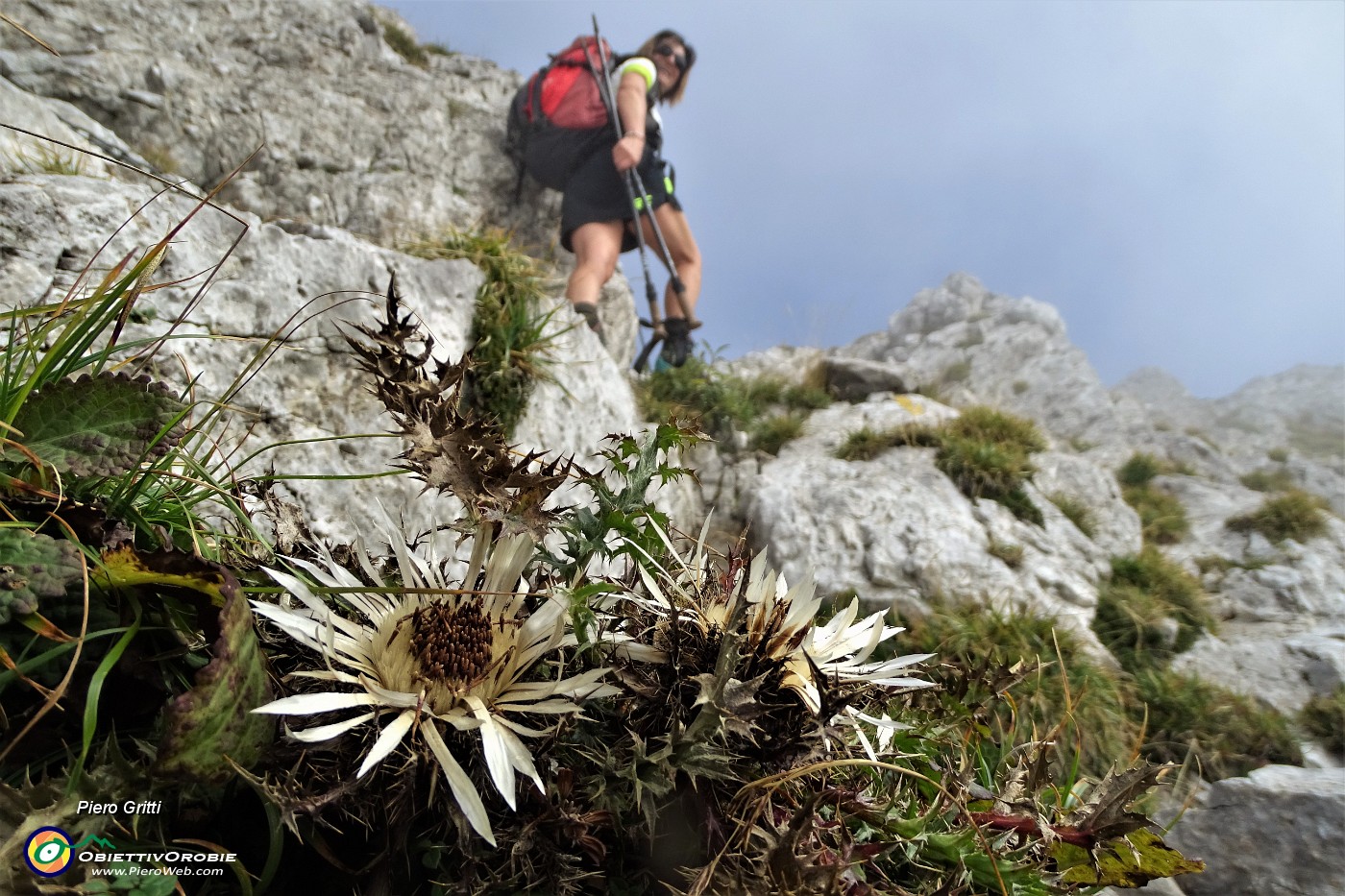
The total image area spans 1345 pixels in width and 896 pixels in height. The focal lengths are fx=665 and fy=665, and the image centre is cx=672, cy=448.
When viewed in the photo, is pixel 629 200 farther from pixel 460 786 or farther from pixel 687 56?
pixel 460 786

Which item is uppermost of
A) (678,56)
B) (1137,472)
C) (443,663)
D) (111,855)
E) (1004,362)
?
(1004,362)

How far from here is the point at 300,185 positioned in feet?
22.2

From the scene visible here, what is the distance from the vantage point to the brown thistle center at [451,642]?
0.74 m

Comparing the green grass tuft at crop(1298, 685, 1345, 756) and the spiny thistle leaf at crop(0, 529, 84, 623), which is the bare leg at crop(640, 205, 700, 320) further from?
the spiny thistle leaf at crop(0, 529, 84, 623)

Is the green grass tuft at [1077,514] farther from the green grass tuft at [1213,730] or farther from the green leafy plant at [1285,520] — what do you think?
the green leafy plant at [1285,520]

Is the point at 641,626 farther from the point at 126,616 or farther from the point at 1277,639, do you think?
the point at 1277,639

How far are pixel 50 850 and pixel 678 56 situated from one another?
353 inches

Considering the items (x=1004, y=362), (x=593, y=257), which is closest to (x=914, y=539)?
(x=593, y=257)

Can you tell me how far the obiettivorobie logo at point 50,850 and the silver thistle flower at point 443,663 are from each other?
233 millimetres

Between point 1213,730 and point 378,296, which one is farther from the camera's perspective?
point 1213,730

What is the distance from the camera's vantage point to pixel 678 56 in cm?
798

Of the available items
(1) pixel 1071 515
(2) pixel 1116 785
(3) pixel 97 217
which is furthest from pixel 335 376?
(1) pixel 1071 515

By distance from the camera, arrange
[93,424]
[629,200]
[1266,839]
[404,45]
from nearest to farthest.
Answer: [93,424] → [1266,839] → [629,200] → [404,45]

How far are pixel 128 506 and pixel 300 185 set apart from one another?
7.10 metres
